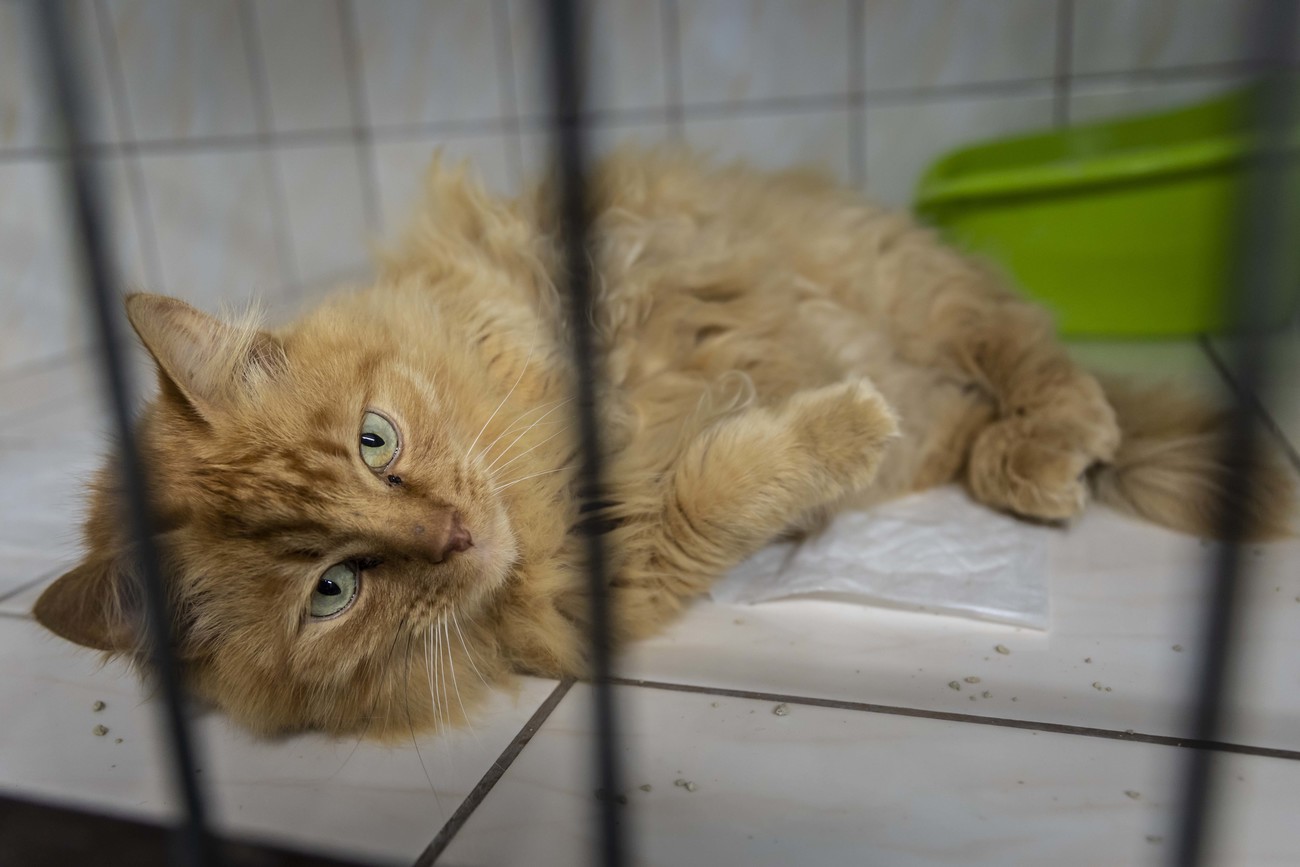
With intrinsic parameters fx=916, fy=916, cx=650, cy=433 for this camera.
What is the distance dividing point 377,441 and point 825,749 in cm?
63

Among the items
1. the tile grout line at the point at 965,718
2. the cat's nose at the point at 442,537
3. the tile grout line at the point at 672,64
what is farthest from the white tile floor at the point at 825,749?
the tile grout line at the point at 672,64

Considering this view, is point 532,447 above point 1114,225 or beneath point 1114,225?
beneath

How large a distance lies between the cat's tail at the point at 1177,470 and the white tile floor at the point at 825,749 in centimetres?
6

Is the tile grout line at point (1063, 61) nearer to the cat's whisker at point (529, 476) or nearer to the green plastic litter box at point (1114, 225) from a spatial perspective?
the green plastic litter box at point (1114, 225)

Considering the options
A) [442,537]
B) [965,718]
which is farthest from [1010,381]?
[442,537]

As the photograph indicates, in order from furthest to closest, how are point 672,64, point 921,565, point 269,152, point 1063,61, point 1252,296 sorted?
point 269,152
point 672,64
point 1063,61
point 921,565
point 1252,296

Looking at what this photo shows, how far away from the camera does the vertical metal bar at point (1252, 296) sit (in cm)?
49

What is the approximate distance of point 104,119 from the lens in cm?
296

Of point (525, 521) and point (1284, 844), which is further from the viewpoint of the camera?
point (525, 521)

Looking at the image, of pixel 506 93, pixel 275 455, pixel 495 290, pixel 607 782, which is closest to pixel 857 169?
pixel 506 93

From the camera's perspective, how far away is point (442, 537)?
103cm

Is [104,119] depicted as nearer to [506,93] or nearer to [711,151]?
[506,93]

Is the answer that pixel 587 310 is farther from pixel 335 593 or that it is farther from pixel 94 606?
pixel 94 606

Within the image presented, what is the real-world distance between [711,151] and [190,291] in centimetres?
214
